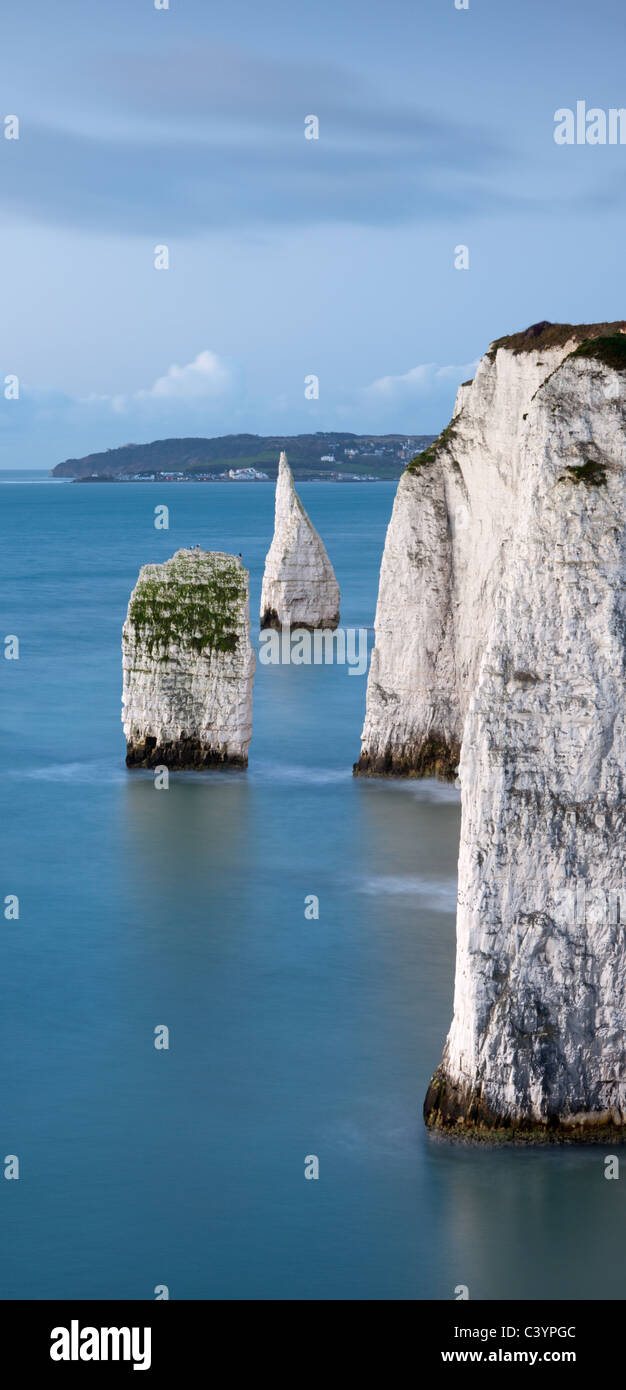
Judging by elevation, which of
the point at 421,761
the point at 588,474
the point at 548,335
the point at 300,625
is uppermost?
the point at 548,335

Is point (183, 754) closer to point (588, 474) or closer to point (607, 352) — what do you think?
point (607, 352)

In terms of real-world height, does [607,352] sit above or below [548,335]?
below

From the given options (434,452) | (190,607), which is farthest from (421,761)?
(434,452)

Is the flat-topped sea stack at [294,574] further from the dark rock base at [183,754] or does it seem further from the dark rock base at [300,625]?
the dark rock base at [183,754]

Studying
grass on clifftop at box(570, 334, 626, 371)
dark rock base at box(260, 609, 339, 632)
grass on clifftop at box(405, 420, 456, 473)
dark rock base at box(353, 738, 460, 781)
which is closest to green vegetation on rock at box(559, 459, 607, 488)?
grass on clifftop at box(570, 334, 626, 371)

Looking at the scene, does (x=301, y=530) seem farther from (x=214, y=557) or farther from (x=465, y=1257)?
(x=465, y=1257)

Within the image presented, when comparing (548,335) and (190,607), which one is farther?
(190,607)

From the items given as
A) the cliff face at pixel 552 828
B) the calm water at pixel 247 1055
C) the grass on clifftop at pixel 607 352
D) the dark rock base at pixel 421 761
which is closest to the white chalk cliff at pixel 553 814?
the cliff face at pixel 552 828
